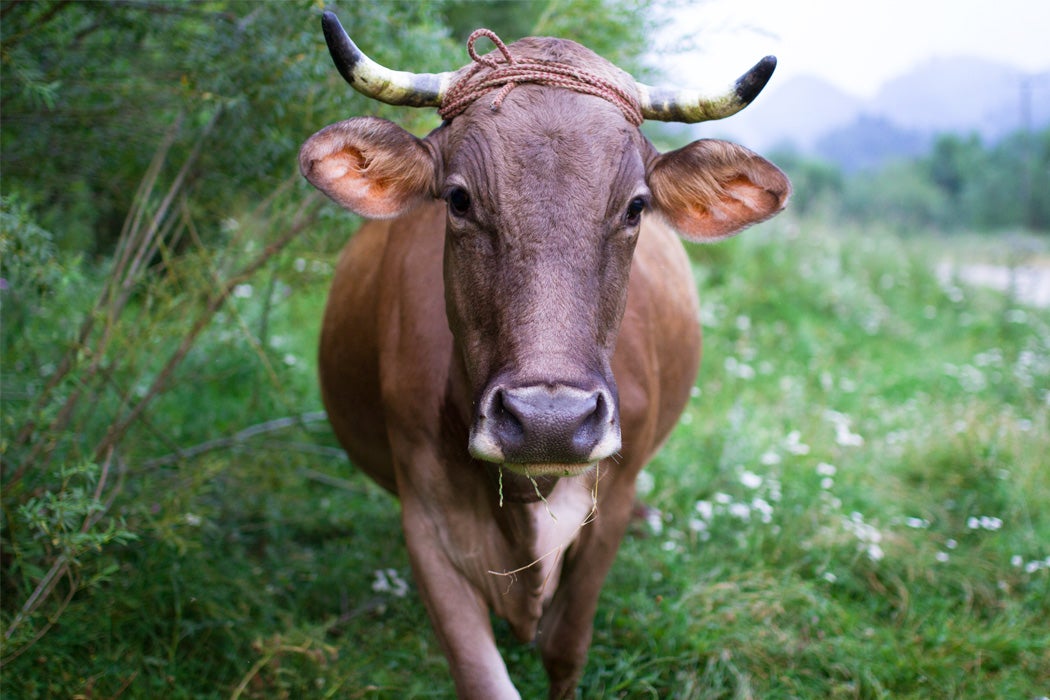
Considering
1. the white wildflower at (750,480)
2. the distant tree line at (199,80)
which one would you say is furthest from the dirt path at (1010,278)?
the distant tree line at (199,80)

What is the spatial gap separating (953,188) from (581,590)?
21.1m

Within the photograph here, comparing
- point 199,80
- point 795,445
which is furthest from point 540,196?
point 795,445

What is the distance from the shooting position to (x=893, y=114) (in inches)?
1123

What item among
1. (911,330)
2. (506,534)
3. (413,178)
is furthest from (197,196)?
(911,330)

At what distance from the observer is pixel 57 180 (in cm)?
439

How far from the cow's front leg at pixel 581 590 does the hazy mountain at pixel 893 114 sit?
1008cm

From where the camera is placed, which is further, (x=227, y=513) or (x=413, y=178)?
(x=227, y=513)

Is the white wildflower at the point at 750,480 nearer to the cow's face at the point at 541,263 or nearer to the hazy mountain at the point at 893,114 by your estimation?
the cow's face at the point at 541,263

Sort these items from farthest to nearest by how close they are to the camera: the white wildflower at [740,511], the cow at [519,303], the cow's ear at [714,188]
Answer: the white wildflower at [740,511] < the cow's ear at [714,188] < the cow at [519,303]

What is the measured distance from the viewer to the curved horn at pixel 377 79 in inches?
98.8

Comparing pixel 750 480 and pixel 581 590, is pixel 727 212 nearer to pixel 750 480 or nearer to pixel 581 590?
pixel 581 590

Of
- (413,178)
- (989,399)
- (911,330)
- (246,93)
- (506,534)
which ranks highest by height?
(413,178)

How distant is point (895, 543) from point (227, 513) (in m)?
3.09

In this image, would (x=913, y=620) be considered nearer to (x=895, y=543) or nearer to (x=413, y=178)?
(x=895, y=543)
